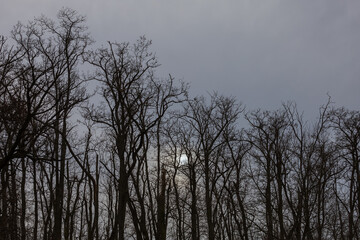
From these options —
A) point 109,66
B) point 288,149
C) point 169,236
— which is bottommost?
point 169,236

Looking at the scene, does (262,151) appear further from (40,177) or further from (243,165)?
(40,177)

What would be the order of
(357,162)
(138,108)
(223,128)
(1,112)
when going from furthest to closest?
(223,128) → (357,162) → (138,108) → (1,112)

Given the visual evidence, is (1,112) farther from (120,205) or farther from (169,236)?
(169,236)

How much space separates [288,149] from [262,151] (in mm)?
1601

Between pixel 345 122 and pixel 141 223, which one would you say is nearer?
pixel 141 223

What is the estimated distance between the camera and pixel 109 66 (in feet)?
71.2

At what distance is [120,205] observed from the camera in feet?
67.7

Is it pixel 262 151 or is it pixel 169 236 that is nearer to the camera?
pixel 262 151

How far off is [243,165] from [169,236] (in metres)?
11.3

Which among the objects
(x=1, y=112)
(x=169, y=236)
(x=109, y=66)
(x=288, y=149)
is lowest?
(x=169, y=236)

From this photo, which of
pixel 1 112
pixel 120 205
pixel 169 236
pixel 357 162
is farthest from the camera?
pixel 169 236

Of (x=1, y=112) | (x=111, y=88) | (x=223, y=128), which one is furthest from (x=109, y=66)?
(x=1, y=112)

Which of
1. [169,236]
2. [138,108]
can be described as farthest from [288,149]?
[169,236]

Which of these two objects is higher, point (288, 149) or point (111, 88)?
point (111, 88)
